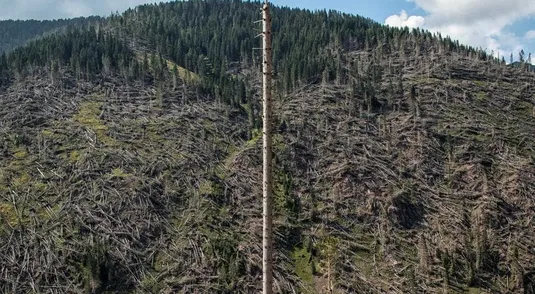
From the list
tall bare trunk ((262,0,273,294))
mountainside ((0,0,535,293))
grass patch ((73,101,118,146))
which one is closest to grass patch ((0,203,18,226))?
mountainside ((0,0,535,293))

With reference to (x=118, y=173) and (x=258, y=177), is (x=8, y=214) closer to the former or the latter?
(x=118, y=173)

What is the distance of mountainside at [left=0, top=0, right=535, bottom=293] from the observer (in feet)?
192

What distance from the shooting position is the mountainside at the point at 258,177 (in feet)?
192

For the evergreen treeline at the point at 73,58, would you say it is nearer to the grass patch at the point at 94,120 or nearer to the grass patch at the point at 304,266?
the grass patch at the point at 94,120

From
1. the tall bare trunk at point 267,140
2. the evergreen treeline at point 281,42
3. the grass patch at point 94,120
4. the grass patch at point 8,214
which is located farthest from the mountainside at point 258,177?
the tall bare trunk at point 267,140

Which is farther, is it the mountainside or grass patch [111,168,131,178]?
grass patch [111,168,131,178]

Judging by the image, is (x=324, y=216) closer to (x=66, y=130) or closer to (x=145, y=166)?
(x=145, y=166)

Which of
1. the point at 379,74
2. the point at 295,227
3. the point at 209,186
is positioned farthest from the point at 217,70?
the point at 295,227

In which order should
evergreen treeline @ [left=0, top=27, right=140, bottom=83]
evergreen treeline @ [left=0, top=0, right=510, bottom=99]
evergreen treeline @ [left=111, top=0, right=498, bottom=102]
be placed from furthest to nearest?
evergreen treeline @ [left=111, top=0, right=498, bottom=102] < evergreen treeline @ [left=0, top=0, right=510, bottom=99] < evergreen treeline @ [left=0, top=27, right=140, bottom=83]

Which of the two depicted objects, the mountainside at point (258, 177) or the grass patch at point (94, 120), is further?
the grass patch at point (94, 120)

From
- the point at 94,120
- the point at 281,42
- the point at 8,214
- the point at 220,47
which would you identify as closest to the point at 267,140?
the point at 8,214

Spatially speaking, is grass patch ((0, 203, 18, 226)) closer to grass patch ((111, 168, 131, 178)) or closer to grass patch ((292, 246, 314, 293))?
grass patch ((111, 168, 131, 178))

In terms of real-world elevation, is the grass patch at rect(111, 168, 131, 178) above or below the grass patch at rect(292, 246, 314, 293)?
above

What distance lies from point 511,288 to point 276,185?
1407 inches
